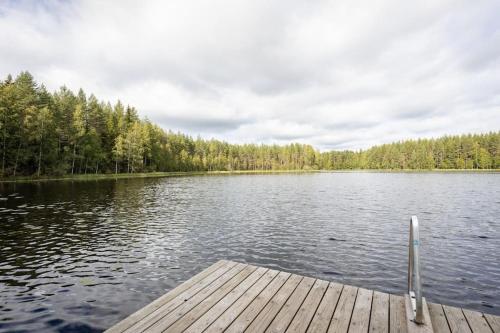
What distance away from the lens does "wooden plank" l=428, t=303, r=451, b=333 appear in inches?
198

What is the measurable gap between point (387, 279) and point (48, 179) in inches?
2934

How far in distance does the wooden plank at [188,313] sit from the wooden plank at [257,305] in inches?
31.5

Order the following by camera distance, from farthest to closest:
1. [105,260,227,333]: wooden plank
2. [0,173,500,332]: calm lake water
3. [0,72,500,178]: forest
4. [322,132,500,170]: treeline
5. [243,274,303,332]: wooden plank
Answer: [322,132,500,170]: treeline, [0,72,500,178]: forest, [0,173,500,332]: calm lake water, [243,274,303,332]: wooden plank, [105,260,227,333]: wooden plank

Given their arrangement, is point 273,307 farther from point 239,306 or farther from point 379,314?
point 379,314

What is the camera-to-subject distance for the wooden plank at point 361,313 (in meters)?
5.04

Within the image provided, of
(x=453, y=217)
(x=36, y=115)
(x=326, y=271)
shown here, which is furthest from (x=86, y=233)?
(x=36, y=115)

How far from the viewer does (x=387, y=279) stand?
1054 cm

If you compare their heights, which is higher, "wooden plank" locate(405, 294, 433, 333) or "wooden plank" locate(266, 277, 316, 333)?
"wooden plank" locate(405, 294, 433, 333)

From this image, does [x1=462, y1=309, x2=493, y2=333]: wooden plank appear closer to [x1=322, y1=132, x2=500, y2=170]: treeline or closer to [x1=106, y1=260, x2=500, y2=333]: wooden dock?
[x1=106, y1=260, x2=500, y2=333]: wooden dock

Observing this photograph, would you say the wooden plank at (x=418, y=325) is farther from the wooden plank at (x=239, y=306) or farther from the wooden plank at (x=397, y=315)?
the wooden plank at (x=239, y=306)

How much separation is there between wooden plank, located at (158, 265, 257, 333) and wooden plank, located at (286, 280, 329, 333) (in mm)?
1868

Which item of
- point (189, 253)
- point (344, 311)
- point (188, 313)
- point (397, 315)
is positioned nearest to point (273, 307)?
point (344, 311)

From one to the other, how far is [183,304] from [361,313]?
384cm

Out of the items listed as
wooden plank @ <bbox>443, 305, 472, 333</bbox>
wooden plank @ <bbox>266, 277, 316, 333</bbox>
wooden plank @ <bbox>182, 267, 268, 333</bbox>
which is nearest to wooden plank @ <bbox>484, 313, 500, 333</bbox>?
wooden plank @ <bbox>443, 305, 472, 333</bbox>
